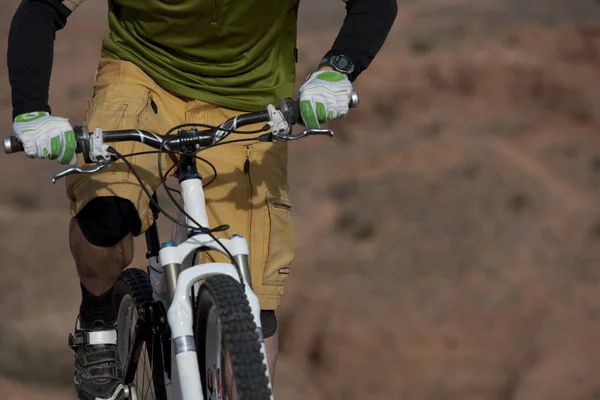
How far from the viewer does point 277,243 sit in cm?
336

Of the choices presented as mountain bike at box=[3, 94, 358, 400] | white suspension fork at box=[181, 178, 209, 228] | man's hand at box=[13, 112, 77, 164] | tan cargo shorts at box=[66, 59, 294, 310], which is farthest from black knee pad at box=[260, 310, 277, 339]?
man's hand at box=[13, 112, 77, 164]

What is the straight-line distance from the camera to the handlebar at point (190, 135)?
2691mm

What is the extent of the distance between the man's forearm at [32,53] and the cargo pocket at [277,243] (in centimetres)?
84

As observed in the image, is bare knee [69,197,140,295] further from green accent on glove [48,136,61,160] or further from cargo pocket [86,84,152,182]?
green accent on glove [48,136,61,160]

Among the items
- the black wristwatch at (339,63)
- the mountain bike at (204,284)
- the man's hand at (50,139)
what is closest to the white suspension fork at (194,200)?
the mountain bike at (204,284)

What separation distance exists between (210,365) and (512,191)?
702cm

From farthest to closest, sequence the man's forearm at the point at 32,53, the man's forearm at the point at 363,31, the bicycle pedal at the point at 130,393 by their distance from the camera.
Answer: the bicycle pedal at the point at 130,393
the man's forearm at the point at 363,31
the man's forearm at the point at 32,53

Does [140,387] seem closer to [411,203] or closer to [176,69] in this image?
[176,69]

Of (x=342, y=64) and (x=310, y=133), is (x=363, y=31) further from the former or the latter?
(x=310, y=133)

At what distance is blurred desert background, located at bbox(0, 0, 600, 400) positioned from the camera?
647cm

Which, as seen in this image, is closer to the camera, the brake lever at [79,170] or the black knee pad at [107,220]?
the brake lever at [79,170]

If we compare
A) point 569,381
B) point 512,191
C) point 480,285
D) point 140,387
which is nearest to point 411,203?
point 512,191

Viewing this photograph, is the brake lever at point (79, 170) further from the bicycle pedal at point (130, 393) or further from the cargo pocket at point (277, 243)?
the bicycle pedal at point (130, 393)

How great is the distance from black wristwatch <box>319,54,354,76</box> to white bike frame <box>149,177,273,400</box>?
582 millimetres
